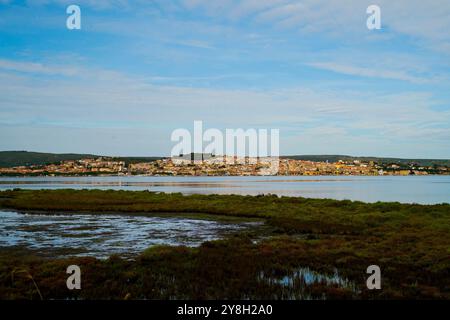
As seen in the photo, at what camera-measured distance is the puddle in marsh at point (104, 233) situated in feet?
75.7

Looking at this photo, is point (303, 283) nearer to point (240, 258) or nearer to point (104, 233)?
point (240, 258)

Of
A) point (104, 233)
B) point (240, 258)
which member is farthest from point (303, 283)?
point (104, 233)

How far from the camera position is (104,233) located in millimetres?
29188

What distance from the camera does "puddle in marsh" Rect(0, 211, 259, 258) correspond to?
75.7 feet

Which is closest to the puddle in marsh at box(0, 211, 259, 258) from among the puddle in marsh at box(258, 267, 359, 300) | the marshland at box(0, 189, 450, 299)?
the marshland at box(0, 189, 450, 299)

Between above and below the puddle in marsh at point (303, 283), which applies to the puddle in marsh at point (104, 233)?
below

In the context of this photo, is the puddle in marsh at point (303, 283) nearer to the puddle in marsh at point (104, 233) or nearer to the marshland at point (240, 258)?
the marshland at point (240, 258)

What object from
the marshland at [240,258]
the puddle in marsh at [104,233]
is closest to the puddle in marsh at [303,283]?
the marshland at [240,258]

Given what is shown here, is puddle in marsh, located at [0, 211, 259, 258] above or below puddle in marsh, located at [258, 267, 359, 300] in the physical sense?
below

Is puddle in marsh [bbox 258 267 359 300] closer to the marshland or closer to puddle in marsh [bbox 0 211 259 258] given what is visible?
the marshland

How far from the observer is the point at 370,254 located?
1998cm
